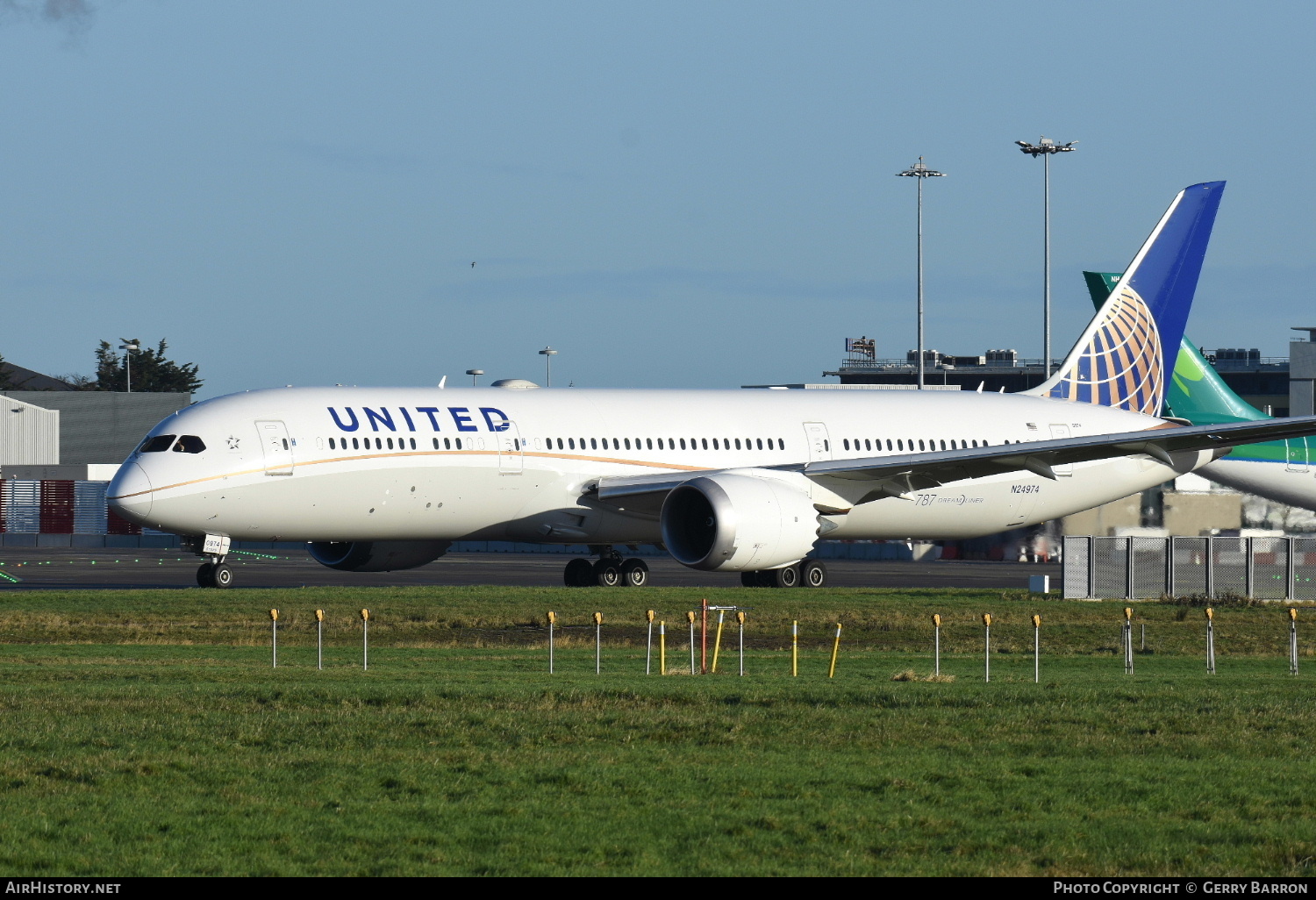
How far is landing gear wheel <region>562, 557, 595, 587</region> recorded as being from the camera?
39969 millimetres

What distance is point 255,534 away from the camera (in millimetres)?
35656

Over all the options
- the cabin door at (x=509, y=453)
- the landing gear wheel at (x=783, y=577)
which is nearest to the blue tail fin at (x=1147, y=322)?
the landing gear wheel at (x=783, y=577)

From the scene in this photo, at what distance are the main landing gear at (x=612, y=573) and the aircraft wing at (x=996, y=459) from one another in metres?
2.03

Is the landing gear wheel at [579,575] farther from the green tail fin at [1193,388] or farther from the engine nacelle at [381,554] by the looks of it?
the green tail fin at [1193,388]

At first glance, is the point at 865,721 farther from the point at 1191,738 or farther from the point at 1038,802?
the point at 1038,802

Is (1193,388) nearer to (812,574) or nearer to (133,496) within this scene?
(812,574)

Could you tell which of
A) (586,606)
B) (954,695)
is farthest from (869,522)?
(954,695)

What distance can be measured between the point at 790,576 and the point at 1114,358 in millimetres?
11800

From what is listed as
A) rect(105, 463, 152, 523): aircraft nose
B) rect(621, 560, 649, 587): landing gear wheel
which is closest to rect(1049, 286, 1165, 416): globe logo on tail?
rect(621, 560, 649, 587): landing gear wheel

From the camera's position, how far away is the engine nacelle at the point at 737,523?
115 ft

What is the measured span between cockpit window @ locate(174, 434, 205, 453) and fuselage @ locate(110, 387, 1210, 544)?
34 millimetres

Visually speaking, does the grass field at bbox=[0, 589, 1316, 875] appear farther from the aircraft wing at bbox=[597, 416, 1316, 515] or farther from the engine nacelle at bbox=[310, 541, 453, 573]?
the engine nacelle at bbox=[310, 541, 453, 573]

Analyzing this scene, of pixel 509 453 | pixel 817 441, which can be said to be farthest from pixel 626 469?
pixel 817 441

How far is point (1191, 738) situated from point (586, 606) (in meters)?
18.9
